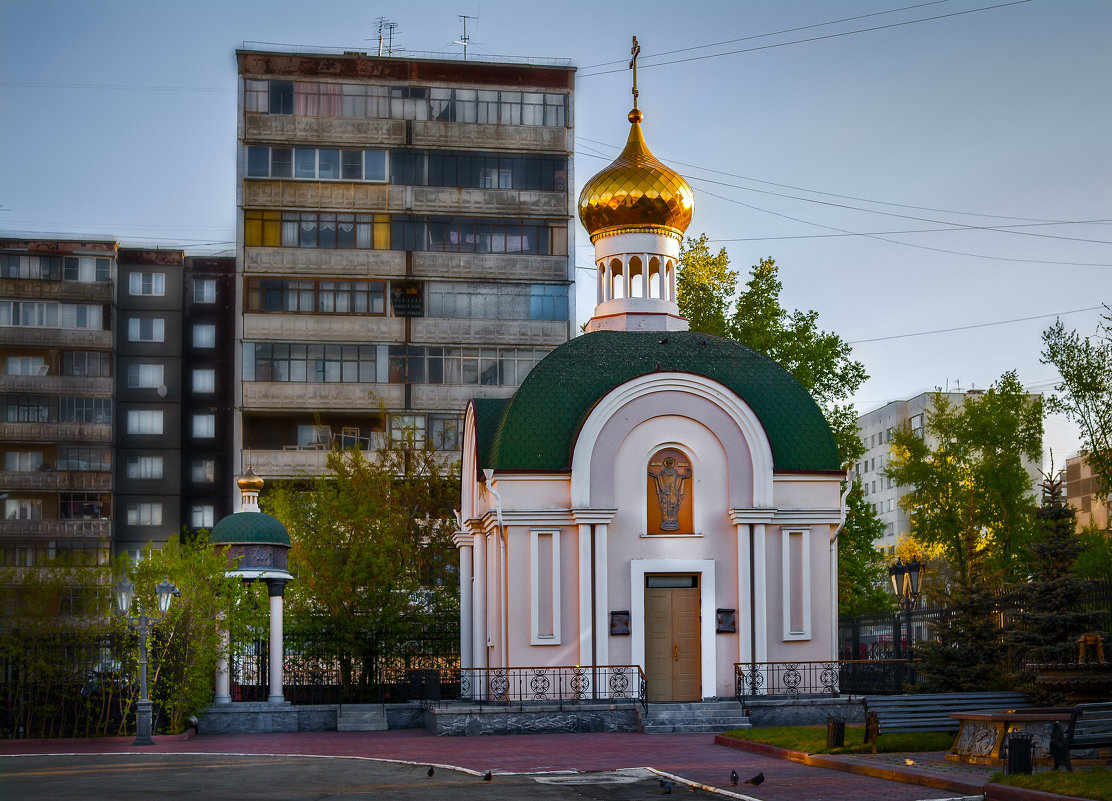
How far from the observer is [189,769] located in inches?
672

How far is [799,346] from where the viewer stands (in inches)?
1539

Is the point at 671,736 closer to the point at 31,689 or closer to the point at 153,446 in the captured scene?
the point at 31,689

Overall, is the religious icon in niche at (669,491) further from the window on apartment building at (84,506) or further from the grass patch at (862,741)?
the window on apartment building at (84,506)

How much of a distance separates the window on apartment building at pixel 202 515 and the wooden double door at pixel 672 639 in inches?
1194

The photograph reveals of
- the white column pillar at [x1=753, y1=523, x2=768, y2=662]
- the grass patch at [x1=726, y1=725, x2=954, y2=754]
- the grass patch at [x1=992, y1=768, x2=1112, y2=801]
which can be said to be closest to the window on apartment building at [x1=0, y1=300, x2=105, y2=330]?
the white column pillar at [x1=753, y1=523, x2=768, y2=662]

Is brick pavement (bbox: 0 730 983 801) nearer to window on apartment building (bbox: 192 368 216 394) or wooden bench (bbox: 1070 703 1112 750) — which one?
wooden bench (bbox: 1070 703 1112 750)

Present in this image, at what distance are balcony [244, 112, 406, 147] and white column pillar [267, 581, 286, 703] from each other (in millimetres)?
23560

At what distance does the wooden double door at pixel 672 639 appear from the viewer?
82.6ft

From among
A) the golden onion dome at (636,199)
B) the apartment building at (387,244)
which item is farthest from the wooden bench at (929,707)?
the apartment building at (387,244)

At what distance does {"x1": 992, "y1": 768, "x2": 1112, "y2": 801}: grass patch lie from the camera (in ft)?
39.9

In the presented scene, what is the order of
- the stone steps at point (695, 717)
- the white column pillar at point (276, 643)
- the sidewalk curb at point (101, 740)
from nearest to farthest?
the sidewalk curb at point (101, 740)
the stone steps at point (695, 717)
the white column pillar at point (276, 643)

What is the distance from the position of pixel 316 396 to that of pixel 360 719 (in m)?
22.0

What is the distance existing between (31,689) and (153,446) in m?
29.6

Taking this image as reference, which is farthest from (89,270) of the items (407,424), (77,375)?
(407,424)
